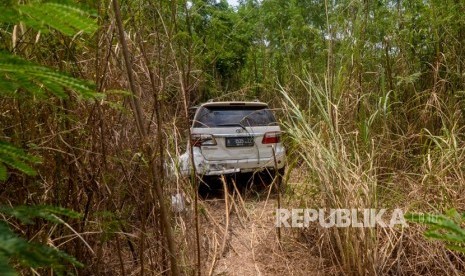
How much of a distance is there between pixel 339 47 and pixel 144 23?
5.98ft

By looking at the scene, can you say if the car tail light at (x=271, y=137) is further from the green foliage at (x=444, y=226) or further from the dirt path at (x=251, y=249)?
the green foliage at (x=444, y=226)

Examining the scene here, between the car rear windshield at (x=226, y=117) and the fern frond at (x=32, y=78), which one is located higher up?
the fern frond at (x=32, y=78)

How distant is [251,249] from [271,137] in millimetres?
2101

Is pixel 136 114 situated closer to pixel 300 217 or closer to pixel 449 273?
pixel 300 217

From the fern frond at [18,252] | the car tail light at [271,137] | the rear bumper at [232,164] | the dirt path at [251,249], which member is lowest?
the dirt path at [251,249]

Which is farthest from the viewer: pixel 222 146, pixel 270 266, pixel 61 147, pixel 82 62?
pixel 222 146

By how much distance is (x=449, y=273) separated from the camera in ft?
8.19

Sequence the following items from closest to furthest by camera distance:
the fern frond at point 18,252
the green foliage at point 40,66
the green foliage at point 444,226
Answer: the fern frond at point 18,252 < the green foliage at point 40,66 < the green foliage at point 444,226

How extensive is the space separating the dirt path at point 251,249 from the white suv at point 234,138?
120cm

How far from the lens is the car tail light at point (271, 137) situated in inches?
195

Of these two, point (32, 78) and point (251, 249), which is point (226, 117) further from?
point (32, 78)

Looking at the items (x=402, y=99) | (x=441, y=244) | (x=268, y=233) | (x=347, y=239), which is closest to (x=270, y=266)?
(x=268, y=233)

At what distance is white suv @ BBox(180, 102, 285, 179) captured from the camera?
15.5ft

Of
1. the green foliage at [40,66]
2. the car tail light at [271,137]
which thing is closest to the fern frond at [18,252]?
the green foliage at [40,66]
